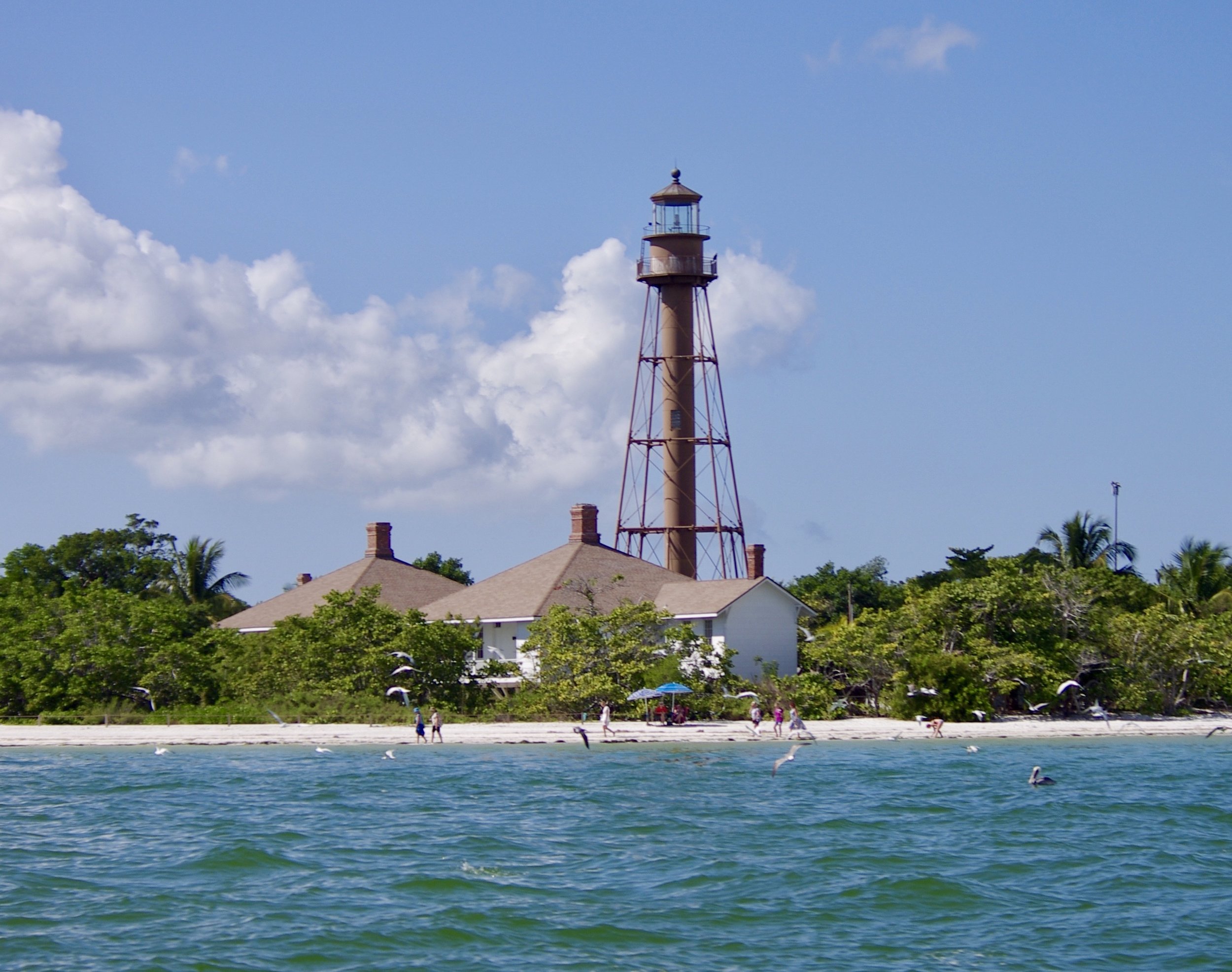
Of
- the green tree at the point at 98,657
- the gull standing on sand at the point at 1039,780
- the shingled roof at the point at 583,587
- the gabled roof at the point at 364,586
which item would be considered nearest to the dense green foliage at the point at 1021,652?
the shingled roof at the point at 583,587

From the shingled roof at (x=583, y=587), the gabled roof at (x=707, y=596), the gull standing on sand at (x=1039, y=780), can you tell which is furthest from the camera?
the shingled roof at (x=583, y=587)

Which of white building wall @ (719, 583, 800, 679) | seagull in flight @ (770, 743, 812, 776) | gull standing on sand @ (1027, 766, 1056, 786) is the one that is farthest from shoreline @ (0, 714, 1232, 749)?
gull standing on sand @ (1027, 766, 1056, 786)

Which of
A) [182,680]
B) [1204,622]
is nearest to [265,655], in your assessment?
[182,680]

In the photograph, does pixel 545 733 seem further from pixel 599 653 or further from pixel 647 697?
pixel 599 653

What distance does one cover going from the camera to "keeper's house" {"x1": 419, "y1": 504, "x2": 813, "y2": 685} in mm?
55688

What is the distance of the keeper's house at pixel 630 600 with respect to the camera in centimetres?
5569

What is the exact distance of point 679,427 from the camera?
63.0 m

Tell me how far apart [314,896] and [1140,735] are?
113 ft

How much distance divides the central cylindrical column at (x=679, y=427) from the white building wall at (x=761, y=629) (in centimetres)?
730

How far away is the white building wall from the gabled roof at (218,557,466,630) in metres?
14.8

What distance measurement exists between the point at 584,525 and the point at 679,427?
5801mm

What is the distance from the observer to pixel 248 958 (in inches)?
809

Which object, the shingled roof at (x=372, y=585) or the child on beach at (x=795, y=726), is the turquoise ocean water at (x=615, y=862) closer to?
the child on beach at (x=795, y=726)

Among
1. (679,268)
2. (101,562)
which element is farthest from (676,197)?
(101,562)
